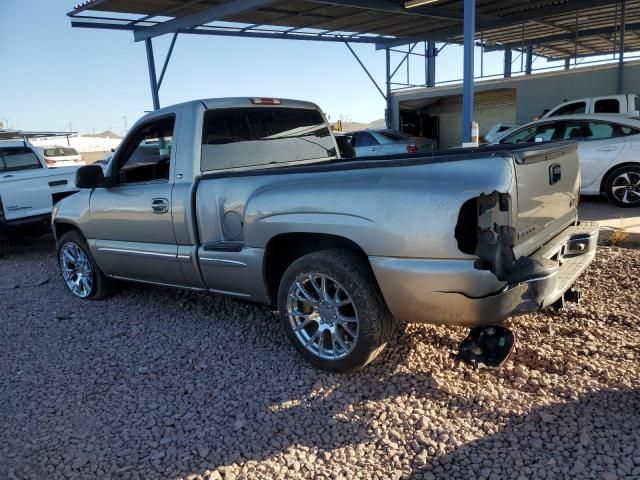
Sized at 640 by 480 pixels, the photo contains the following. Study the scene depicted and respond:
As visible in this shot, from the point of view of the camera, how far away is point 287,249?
12.3 ft

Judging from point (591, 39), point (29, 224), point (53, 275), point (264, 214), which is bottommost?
point (53, 275)

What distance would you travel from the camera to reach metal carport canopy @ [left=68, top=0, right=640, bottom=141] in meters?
12.8

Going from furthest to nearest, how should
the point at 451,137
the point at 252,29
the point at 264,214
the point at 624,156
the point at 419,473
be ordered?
the point at 451,137 → the point at 252,29 → the point at 624,156 → the point at 264,214 → the point at 419,473

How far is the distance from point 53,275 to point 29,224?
1.48 m

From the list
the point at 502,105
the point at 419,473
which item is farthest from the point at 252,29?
the point at 419,473

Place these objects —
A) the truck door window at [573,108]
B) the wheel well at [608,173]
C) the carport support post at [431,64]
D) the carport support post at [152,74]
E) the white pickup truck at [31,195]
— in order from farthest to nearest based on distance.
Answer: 1. the carport support post at [431,64]
2. the carport support post at [152,74]
3. the truck door window at [573,108]
4. the wheel well at [608,173]
5. the white pickup truck at [31,195]

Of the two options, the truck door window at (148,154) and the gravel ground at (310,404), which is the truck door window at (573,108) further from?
the truck door window at (148,154)

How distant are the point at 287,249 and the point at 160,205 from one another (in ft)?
3.91

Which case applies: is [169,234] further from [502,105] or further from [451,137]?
[451,137]

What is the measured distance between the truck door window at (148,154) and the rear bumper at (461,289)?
2.25 m

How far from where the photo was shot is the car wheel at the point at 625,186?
8.45 metres

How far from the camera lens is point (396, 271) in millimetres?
2947

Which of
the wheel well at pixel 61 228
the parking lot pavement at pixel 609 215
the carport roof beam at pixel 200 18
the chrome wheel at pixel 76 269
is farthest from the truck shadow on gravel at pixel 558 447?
the carport roof beam at pixel 200 18

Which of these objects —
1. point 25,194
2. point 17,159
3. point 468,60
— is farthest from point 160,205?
point 468,60
